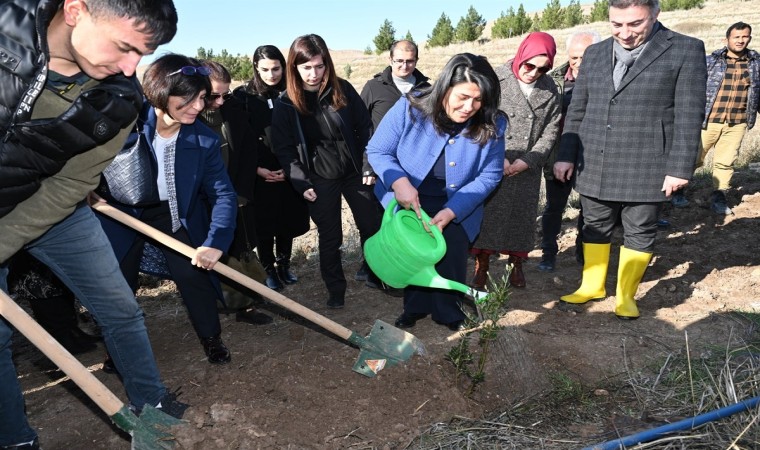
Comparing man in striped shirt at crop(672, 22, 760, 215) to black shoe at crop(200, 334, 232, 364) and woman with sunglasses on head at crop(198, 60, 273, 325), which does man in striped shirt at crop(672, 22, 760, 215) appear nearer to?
woman with sunglasses on head at crop(198, 60, 273, 325)

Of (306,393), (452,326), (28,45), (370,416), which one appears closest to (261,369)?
(306,393)

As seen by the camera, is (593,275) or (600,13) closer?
(593,275)

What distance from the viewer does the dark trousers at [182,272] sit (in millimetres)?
2936

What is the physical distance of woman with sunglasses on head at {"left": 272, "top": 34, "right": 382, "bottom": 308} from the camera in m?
3.68

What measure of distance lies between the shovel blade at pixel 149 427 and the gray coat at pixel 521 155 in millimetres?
2365

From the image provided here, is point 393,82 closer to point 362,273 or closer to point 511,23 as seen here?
point 362,273

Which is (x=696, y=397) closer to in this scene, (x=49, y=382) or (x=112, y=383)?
(x=112, y=383)

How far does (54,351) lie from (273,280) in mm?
2408

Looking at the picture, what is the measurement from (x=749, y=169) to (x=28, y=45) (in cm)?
759

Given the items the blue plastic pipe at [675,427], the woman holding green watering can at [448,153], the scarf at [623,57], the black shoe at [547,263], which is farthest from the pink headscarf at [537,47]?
the blue plastic pipe at [675,427]

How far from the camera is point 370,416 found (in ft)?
8.76

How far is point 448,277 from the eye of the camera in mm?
3322

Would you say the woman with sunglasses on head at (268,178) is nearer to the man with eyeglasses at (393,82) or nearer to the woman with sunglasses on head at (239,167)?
the woman with sunglasses on head at (239,167)

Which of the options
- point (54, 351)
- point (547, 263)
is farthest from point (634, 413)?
point (54, 351)
